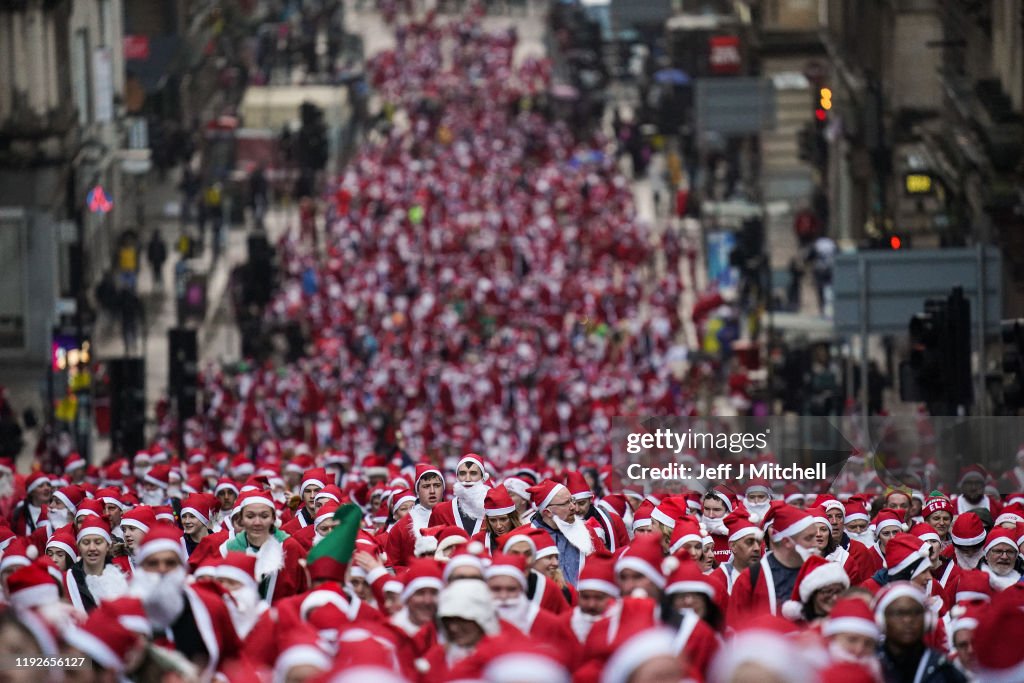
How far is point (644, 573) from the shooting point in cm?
1089

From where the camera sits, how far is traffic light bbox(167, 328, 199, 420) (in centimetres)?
3522

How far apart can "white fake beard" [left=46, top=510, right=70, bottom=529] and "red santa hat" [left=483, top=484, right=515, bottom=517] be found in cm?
442

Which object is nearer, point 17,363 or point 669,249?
point 17,363

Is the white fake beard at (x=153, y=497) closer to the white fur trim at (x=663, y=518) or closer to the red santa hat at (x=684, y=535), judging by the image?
the white fur trim at (x=663, y=518)

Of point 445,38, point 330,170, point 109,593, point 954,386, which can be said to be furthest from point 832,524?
point 445,38

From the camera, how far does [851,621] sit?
32.9 ft

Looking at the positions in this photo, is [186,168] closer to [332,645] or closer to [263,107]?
[263,107]

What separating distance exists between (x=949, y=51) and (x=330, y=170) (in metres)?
33.4

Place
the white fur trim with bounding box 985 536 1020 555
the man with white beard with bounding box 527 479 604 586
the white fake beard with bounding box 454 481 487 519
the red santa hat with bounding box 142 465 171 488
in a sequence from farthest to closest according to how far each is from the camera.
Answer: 1. the red santa hat with bounding box 142 465 171 488
2. the white fake beard with bounding box 454 481 487 519
3. the man with white beard with bounding box 527 479 604 586
4. the white fur trim with bounding box 985 536 1020 555

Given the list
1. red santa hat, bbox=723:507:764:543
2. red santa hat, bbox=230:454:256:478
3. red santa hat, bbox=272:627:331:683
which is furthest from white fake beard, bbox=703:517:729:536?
red santa hat, bbox=230:454:256:478

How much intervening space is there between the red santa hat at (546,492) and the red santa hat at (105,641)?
5.43 metres

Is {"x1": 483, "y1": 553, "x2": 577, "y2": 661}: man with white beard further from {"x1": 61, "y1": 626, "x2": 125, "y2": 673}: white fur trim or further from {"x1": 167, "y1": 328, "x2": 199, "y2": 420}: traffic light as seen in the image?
{"x1": 167, "y1": 328, "x2": 199, "y2": 420}: traffic light

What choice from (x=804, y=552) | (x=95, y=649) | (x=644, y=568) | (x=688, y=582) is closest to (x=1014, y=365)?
(x=804, y=552)

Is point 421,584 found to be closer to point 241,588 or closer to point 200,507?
point 241,588
